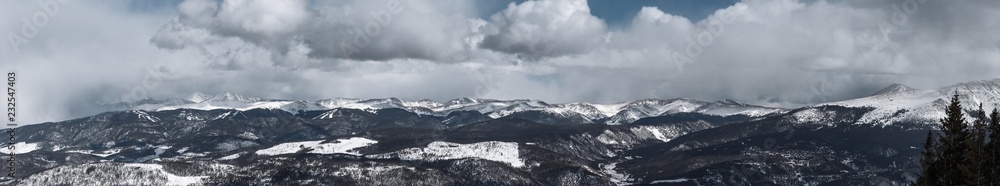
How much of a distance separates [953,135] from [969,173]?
8203 mm

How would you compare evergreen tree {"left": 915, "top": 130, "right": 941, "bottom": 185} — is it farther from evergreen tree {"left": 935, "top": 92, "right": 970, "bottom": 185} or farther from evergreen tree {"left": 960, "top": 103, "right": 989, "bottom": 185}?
evergreen tree {"left": 960, "top": 103, "right": 989, "bottom": 185}

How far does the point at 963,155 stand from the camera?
11794 centimetres

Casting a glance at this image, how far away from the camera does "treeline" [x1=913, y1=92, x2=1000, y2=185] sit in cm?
11356

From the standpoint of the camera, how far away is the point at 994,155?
116 m

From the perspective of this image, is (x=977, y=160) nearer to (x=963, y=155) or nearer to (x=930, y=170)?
(x=963, y=155)

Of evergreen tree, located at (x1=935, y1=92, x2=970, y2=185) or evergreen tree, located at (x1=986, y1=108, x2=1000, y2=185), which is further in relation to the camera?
evergreen tree, located at (x1=935, y1=92, x2=970, y2=185)

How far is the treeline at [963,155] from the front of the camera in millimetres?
113562

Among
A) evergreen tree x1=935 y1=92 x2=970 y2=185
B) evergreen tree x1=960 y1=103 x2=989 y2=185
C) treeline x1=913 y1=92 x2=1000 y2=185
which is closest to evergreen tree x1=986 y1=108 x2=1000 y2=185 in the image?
treeline x1=913 y1=92 x2=1000 y2=185

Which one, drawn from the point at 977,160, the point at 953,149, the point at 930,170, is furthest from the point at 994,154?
the point at 930,170

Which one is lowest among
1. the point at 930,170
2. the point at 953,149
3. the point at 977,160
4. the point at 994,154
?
the point at 930,170

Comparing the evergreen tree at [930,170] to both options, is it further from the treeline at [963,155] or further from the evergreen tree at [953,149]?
the evergreen tree at [953,149]

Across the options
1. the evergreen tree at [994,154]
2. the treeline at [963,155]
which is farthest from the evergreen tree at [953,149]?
the evergreen tree at [994,154]

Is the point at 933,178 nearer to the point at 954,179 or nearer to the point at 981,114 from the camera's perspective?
the point at 954,179

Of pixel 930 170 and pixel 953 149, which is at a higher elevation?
pixel 953 149
